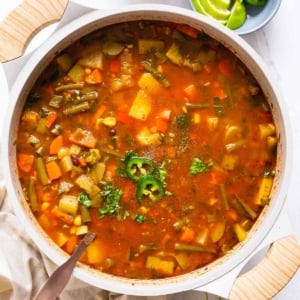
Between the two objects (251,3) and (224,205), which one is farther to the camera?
(251,3)

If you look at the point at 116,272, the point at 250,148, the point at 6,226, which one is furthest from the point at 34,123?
the point at 250,148

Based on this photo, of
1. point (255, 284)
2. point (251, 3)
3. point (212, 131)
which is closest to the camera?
point (255, 284)

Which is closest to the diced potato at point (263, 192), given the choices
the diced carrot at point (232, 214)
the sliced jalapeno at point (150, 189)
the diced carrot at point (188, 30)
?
the diced carrot at point (232, 214)

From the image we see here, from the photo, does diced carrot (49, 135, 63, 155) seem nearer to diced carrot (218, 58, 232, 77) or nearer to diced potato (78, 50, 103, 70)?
diced potato (78, 50, 103, 70)

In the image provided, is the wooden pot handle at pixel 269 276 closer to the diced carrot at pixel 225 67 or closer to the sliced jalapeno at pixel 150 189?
the sliced jalapeno at pixel 150 189

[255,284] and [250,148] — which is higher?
[250,148]

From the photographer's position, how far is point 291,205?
11.1 ft

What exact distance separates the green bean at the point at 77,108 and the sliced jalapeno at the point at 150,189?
396 millimetres

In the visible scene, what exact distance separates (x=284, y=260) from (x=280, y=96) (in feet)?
2.29

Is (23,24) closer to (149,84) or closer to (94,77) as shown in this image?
(94,77)

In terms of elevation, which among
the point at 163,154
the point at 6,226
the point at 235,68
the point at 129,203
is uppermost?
the point at 235,68

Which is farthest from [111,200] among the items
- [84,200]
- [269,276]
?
[269,276]

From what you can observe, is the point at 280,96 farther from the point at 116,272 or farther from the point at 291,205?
the point at 116,272

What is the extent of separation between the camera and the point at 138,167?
3033mm
